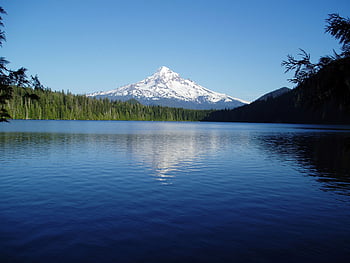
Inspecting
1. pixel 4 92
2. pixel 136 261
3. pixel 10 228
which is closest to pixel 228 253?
pixel 136 261

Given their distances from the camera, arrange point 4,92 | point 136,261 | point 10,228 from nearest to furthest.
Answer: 1. point 136,261
2. point 10,228
3. point 4,92

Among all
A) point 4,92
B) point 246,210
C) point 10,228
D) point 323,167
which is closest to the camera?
point 10,228

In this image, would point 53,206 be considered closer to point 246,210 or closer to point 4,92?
point 4,92

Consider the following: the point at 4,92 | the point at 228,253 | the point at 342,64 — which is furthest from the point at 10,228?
the point at 342,64

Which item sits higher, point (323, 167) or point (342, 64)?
point (342, 64)

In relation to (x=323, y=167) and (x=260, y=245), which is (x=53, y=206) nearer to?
(x=260, y=245)

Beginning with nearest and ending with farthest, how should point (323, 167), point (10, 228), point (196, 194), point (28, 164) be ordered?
1. point (10, 228)
2. point (196, 194)
3. point (28, 164)
4. point (323, 167)

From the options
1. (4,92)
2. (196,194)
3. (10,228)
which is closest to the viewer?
(10,228)

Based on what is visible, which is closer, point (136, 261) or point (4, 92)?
point (136, 261)

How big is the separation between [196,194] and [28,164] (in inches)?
775

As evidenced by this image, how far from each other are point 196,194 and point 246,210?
425 centimetres

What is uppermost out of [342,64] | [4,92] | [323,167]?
[342,64]

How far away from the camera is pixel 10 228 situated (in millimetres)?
12633

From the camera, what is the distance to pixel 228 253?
35.4 ft
